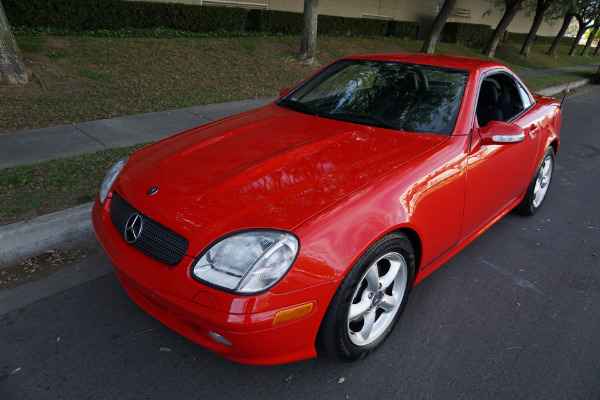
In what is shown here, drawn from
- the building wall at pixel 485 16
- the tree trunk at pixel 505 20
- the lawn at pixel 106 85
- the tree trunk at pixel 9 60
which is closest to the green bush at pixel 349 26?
the lawn at pixel 106 85

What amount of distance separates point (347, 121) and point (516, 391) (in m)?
1.93

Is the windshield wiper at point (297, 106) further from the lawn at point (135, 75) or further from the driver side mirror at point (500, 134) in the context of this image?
the lawn at point (135, 75)

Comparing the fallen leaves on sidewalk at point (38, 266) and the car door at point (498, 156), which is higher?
the car door at point (498, 156)

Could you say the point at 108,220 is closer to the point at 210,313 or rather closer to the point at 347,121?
the point at 210,313

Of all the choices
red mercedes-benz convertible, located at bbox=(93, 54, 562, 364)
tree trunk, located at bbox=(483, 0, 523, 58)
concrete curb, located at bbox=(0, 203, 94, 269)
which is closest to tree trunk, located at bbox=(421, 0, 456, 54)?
tree trunk, located at bbox=(483, 0, 523, 58)

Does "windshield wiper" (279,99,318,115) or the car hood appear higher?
"windshield wiper" (279,99,318,115)

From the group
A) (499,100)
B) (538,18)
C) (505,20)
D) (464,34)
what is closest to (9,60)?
(499,100)

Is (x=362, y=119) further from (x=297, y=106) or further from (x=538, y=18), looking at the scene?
(x=538, y=18)

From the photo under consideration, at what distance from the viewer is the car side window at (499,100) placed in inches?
144

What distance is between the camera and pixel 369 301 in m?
2.32

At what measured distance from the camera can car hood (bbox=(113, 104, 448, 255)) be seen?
2.03m

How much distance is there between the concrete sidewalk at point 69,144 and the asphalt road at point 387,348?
13.9 inches

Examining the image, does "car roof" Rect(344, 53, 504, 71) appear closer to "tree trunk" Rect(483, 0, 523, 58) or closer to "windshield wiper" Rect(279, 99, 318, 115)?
"windshield wiper" Rect(279, 99, 318, 115)

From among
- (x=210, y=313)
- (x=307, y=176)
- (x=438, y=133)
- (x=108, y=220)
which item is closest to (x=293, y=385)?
(x=210, y=313)
